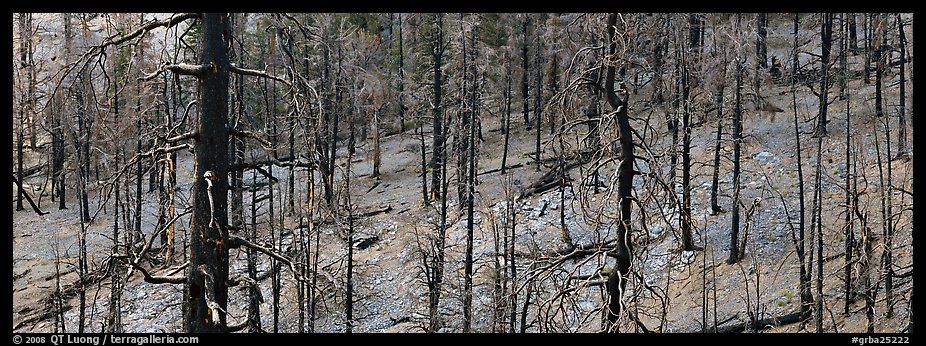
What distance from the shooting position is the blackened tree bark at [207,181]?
20.0 feet

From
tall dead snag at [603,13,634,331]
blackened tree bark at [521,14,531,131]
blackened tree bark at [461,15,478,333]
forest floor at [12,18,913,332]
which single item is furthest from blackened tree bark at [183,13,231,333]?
blackened tree bark at [521,14,531,131]

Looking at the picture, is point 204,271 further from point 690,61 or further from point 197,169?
point 690,61

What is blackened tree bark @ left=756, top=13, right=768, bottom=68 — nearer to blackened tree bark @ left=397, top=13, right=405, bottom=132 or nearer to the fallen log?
the fallen log

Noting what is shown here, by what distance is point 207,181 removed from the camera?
6.03 meters

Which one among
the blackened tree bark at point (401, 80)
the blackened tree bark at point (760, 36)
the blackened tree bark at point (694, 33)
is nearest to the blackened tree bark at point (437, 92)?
the blackened tree bark at point (401, 80)

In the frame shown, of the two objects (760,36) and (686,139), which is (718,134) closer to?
(686,139)

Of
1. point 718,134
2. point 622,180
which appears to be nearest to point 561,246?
point 718,134

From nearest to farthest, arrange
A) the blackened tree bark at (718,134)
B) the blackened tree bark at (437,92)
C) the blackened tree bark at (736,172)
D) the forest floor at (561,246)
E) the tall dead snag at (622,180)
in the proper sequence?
the tall dead snag at (622,180) < the forest floor at (561,246) < the blackened tree bark at (736,172) < the blackened tree bark at (718,134) < the blackened tree bark at (437,92)

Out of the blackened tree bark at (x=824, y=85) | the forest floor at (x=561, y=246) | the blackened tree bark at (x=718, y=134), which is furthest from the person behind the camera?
the blackened tree bark at (x=718, y=134)

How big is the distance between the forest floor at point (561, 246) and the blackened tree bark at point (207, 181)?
57.3 ft

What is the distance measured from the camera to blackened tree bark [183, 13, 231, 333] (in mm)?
6109

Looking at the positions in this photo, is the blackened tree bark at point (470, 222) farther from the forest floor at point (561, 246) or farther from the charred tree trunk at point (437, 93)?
the charred tree trunk at point (437, 93)

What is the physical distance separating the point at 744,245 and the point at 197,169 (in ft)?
78.1
